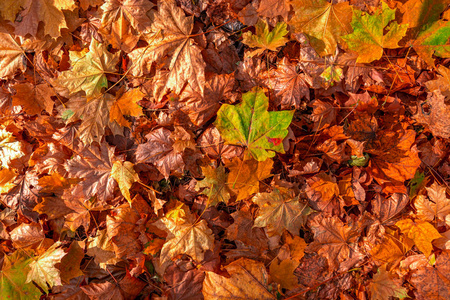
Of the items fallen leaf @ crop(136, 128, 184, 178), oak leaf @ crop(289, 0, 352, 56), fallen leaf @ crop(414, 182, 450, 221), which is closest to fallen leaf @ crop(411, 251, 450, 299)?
fallen leaf @ crop(414, 182, 450, 221)

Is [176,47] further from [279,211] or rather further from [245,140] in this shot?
[279,211]

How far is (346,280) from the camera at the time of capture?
5.39ft

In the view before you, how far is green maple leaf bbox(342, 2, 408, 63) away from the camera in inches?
53.9

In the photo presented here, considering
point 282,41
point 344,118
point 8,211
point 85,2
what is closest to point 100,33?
point 85,2

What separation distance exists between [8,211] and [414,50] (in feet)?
9.18

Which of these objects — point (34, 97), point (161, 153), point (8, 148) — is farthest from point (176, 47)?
point (8, 148)

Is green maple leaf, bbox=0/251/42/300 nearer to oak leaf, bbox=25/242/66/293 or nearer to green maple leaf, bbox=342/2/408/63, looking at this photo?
oak leaf, bbox=25/242/66/293

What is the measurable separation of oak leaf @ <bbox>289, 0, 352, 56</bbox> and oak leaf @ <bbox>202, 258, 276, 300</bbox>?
130 centimetres

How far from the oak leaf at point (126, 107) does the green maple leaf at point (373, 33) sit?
119 centimetres

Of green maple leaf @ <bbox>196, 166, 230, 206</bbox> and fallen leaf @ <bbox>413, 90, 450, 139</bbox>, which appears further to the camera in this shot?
green maple leaf @ <bbox>196, 166, 230, 206</bbox>

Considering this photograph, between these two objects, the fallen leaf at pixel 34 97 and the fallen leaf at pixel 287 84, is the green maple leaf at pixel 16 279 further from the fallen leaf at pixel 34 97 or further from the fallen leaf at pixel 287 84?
the fallen leaf at pixel 287 84

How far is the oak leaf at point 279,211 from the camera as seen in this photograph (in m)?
1.54

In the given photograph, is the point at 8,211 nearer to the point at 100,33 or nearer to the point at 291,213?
the point at 100,33

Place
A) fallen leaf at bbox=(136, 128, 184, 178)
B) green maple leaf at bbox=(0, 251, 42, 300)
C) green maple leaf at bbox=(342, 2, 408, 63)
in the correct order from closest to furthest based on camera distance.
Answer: green maple leaf at bbox=(342, 2, 408, 63), fallen leaf at bbox=(136, 128, 184, 178), green maple leaf at bbox=(0, 251, 42, 300)
